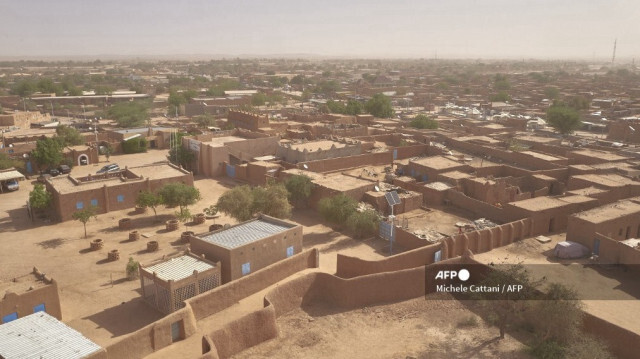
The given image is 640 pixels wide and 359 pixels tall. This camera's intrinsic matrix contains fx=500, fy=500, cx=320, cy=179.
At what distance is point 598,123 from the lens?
68938 mm

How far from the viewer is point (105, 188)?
32.9m

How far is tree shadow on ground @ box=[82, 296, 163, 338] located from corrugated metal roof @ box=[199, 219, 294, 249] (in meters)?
3.95

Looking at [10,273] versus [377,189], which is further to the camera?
[377,189]

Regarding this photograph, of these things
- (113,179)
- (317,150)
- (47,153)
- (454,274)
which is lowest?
(454,274)

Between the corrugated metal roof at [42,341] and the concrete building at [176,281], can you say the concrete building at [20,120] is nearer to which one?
the concrete building at [176,281]

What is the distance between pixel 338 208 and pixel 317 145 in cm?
1717

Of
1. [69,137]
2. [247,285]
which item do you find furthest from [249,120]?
[247,285]

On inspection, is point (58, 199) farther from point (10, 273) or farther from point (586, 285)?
point (586, 285)

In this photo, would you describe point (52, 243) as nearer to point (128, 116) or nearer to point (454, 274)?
point (454, 274)

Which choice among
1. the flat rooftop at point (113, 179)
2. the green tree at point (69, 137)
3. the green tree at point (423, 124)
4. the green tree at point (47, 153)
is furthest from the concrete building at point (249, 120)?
the green tree at point (47, 153)

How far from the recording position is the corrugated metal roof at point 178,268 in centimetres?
2033

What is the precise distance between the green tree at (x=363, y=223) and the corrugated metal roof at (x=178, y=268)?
975 centimetres

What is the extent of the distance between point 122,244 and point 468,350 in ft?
64.0

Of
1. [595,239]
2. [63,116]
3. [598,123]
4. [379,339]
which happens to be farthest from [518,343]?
[63,116]
